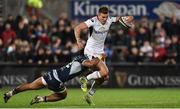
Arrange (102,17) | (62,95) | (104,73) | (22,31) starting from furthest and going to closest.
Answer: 1. (22,31)
2. (102,17)
3. (104,73)
4. (62,95)

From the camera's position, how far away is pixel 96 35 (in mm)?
17188

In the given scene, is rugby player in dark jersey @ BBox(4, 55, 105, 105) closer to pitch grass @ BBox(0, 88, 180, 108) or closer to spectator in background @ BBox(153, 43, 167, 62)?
pitch grass @ BBox(0, 88, 180, 108)

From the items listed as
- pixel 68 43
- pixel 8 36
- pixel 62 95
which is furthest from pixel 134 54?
pixel 62 95

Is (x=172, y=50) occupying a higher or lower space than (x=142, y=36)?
lower

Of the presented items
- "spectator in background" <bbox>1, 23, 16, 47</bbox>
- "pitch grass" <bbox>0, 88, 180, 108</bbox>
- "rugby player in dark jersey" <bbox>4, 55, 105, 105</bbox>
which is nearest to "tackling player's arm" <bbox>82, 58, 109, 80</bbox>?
"rugby player in dark jersey" <bbox>4, 55, 105, 105</bbox>

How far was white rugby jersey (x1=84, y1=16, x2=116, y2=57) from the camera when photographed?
669 inches

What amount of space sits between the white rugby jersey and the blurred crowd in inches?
390

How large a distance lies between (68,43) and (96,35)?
1009 centimetres

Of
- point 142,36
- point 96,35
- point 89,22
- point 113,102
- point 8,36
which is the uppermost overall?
point 89,22

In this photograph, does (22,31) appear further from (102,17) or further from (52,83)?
(52,83)

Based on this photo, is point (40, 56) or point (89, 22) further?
point (40, 56)

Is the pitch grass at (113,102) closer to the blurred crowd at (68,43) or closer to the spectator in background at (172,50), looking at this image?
the spectator in background at (172,50)

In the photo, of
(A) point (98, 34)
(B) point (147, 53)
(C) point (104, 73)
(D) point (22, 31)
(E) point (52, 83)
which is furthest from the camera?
(D) point (22, 31)

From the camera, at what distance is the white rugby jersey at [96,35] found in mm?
16984
